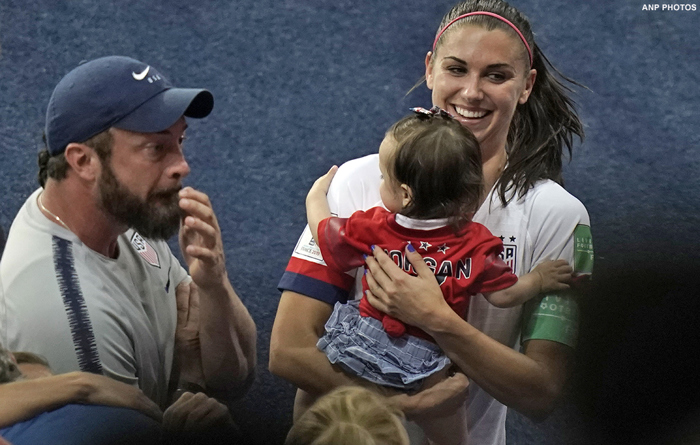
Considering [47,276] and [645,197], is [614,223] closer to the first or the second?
[645,197]

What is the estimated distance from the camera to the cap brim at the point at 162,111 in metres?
1.23

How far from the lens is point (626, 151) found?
1670mm

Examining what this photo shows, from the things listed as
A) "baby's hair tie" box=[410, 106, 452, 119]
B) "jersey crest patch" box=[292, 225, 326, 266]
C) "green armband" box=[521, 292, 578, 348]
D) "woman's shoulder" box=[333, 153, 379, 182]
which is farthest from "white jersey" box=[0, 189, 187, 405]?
"green armband" box=[521, 292, 578, 348]

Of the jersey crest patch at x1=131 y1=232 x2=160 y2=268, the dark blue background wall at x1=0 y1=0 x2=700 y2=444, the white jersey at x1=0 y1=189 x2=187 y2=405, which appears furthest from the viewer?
the dark blue background wall at x1=0 y1=0 x2=700 y2=444

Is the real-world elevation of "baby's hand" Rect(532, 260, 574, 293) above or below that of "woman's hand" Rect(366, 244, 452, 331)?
above

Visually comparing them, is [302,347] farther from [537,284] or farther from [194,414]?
[537,284]

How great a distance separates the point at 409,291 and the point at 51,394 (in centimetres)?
53

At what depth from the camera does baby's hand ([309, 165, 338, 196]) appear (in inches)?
54.3

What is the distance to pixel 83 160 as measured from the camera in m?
1.22

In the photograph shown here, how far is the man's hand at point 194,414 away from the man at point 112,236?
23 millimetres

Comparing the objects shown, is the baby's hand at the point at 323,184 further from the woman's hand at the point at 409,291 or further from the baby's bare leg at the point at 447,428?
the baby's bare leg at the point at 447,428

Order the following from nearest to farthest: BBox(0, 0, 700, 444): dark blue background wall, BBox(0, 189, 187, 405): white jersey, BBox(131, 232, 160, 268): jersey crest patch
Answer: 1. BBox(0, 189, 187, 405): white jersey
2. BBox(131, 232, 160, 268): jersey crest patch
3. BBox(0, 0, 700, 444): dark blue background wall

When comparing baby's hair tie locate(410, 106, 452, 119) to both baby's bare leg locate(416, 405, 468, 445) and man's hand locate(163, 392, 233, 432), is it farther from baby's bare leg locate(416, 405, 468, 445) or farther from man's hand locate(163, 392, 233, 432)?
man's hand locate(163, 392, 233, 432)

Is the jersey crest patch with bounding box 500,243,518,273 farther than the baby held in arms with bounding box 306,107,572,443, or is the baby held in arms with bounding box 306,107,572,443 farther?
the jersey crest patch with bounding box 500,243,518,273
